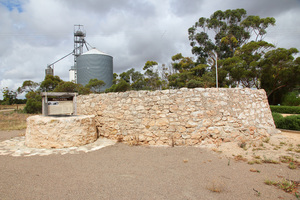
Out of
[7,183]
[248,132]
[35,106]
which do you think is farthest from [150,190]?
[35,106]

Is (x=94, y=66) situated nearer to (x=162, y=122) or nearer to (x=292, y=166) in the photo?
(x=162, y=122)

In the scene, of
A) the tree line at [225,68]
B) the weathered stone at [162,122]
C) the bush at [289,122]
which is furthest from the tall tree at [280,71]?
the weathered stone at [162,122]

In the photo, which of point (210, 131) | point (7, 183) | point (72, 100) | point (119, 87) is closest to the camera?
point (7, 183)

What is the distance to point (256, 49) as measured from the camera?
22.3m

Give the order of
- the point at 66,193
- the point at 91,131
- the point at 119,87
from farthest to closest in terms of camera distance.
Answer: the point at 119,87 → the point at 91,131 → the point at 66,193

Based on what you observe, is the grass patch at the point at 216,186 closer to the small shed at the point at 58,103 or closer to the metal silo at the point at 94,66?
the small shed at the point at 58,103

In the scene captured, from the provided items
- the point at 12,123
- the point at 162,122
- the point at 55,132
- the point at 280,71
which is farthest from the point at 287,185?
the point at 280,71

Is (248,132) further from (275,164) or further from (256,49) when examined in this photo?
(256,49)

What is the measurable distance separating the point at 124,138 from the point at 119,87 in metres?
20.0

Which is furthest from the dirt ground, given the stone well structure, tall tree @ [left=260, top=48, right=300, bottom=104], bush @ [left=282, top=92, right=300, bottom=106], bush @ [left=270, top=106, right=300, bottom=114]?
bush @ [left=282, top=92, right=300, bottom=106]

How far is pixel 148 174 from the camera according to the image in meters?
4.02

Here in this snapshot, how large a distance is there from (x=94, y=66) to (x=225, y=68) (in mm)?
22357

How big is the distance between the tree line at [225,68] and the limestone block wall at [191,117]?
867cm

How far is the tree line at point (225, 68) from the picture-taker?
61.0ft
